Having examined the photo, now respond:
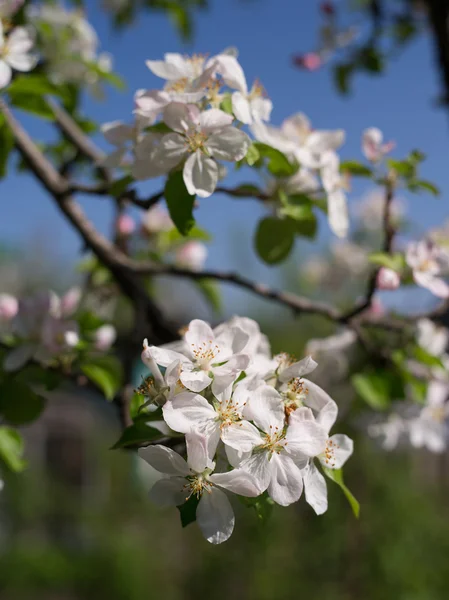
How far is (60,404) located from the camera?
10625 mm

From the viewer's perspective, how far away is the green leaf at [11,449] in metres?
0.97

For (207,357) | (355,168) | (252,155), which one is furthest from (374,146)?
(207,357)

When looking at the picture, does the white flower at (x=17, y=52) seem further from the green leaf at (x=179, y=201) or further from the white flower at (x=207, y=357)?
the white flower at (x=207, y=357)

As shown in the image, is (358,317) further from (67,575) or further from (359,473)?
(67,575)

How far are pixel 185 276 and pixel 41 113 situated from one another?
43 cm

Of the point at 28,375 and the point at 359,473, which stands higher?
Result: the point at 28,375

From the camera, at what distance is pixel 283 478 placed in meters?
0.66

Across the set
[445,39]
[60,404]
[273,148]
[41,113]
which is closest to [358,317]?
[273,148]

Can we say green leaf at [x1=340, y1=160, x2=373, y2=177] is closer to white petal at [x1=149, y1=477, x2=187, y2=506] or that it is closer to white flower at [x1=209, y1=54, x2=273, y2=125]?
white flower at [x1=209, y1=54, x2=273, y2=125]

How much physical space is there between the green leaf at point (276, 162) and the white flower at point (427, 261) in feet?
0.92

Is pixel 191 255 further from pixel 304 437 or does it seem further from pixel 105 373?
pixel 304 437

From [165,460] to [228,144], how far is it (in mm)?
399

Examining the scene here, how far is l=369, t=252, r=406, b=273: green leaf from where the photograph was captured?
3.75 feet

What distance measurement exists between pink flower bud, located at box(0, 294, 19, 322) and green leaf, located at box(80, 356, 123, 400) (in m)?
0.17
